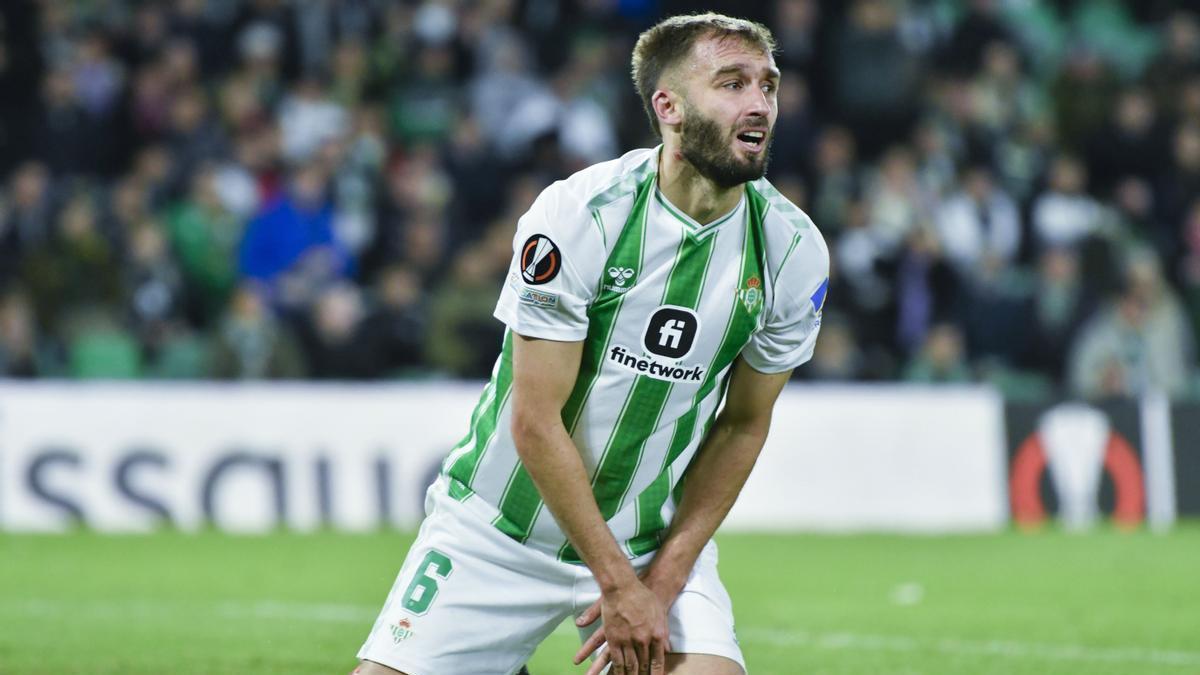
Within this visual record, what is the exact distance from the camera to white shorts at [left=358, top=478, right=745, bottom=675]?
15.8 feet

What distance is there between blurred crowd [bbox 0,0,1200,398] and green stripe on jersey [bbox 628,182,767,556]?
9.93 m

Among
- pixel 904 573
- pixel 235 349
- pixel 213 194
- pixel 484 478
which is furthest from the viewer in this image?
pixel 213 194

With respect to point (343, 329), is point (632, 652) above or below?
above

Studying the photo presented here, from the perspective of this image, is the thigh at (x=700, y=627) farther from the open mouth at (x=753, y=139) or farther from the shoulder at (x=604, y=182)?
the open mouth at (x=753, y=139)

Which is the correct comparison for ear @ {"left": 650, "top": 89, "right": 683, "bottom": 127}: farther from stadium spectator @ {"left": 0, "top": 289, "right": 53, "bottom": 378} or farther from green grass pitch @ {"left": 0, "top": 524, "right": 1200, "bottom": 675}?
stadium spectator @ {"left": 0, "top": 289, "right": 53, "bottom": 378}

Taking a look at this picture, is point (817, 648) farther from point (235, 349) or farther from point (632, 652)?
point (235, 349)

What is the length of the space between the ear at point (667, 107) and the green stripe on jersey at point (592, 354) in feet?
0.59

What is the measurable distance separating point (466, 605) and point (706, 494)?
723mm

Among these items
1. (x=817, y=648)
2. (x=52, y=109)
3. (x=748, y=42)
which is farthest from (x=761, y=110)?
(x=52, y=109)

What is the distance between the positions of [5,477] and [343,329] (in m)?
2.91

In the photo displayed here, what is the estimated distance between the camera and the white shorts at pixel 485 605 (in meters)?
4.82

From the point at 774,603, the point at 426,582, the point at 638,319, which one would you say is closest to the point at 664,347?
the point at 638,319

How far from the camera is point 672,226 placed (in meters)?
4.75

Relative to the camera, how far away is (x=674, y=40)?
4676mm
